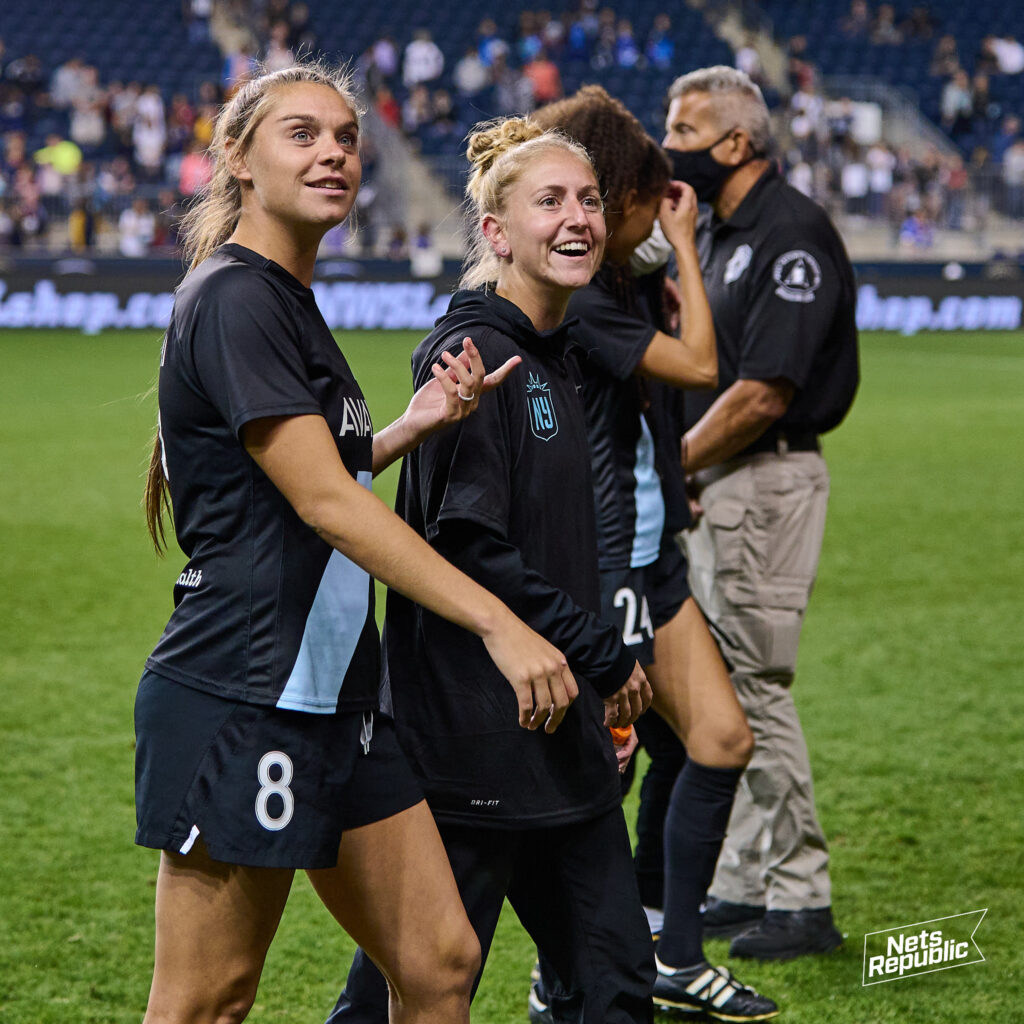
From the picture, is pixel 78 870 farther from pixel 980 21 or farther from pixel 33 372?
pixel 980 21

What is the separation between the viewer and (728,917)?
4.09m

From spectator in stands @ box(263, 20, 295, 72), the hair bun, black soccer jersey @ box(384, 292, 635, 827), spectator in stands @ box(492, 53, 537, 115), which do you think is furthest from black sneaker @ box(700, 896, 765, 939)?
spectator in stands @ box(492, 53, 537, 115)

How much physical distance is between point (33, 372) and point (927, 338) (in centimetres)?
1238

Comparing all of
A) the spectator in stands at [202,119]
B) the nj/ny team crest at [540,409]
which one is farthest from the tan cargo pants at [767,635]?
the spectator in stands at [202,119]

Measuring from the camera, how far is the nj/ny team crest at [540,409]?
104 inches

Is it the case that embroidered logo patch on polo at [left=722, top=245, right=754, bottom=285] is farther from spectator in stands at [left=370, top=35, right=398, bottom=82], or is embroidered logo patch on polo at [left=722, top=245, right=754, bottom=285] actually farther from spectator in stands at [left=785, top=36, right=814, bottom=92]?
spectator in stands at [left=785, top=36, right=814, bottom=92]

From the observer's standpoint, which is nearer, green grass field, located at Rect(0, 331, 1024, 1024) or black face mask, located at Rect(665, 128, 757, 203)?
green grass field, located at Rect(0, 331, 1024, 1024)

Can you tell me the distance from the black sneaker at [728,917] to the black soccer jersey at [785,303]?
1340mm

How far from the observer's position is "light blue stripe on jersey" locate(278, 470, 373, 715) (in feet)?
7.48

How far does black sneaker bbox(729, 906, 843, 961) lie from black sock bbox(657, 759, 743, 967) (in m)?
0.43

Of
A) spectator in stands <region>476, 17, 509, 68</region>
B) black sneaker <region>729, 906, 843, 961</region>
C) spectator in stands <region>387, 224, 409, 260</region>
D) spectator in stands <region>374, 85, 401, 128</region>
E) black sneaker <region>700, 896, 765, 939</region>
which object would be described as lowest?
black sneaker <region>700, 896, 765, 939</region>

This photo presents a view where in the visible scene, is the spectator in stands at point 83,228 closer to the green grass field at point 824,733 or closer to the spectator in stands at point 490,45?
the spectator in stands at point 490,45

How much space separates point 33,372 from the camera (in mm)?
16578

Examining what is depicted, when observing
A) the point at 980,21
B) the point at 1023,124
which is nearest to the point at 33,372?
the point at 1023,124
